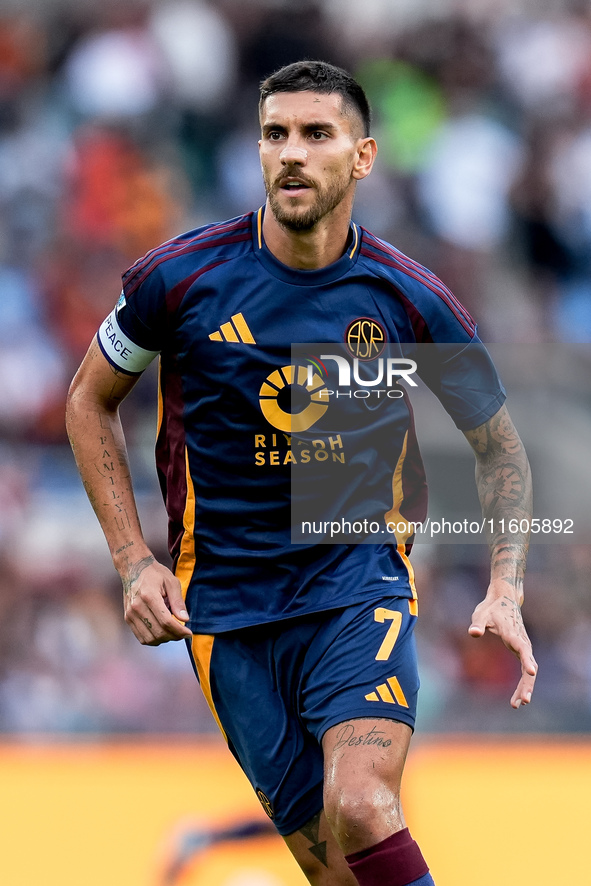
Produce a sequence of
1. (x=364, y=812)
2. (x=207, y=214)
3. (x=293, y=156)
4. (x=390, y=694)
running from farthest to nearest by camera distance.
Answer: (x=207, y=214), (x=293, y=156), (x=390, y=694), (x=364, y=812)

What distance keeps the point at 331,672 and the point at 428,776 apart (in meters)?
3.50

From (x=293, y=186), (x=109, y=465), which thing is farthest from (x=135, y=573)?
(x=293, y=186)

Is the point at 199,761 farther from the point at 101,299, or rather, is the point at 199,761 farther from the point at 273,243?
the point at 273,243

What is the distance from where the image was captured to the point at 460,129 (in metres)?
10.6

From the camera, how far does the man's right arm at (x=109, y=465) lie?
3.80 meters

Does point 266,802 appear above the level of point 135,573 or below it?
below

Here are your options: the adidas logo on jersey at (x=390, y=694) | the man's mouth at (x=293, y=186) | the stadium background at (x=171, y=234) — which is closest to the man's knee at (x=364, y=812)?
the adidas logo on jersey at (x=390, y=694)

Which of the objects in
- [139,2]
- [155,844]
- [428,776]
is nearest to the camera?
[155,844]

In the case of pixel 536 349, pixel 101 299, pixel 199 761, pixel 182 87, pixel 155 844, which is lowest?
pixel 155 844

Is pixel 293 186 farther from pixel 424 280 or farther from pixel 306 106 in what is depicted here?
pixel 424 280

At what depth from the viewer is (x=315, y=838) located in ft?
12.6

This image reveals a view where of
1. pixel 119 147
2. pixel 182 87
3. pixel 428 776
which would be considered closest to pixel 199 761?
pixel 428 776

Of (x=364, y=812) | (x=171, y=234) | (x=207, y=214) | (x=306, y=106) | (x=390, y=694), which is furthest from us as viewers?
(x=207, y=214)

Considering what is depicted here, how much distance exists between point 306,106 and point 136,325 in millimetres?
825
